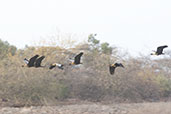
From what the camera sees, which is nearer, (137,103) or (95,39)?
(137,103)

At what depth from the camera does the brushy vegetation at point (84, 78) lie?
19484 millimetres

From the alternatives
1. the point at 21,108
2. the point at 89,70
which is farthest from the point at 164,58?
the point at 21,108

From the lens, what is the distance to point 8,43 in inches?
1007

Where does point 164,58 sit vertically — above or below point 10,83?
above

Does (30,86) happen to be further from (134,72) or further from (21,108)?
(134,72)

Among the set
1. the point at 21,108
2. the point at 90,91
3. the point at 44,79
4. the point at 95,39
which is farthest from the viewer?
the point at 95,39

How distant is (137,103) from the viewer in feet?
67.7

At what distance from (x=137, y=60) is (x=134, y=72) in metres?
0.88

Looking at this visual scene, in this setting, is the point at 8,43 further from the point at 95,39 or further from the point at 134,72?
the point at 134,72

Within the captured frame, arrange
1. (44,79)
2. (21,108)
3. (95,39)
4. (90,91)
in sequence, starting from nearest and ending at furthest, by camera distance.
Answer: (21,108) < (44,79) < (90,91) < (95,39)

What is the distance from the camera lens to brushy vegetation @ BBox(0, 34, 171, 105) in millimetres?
19484

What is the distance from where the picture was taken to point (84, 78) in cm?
2145

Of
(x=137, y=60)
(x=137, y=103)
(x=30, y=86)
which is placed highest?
(x=137, y=60)

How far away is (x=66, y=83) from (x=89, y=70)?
6.35ft
